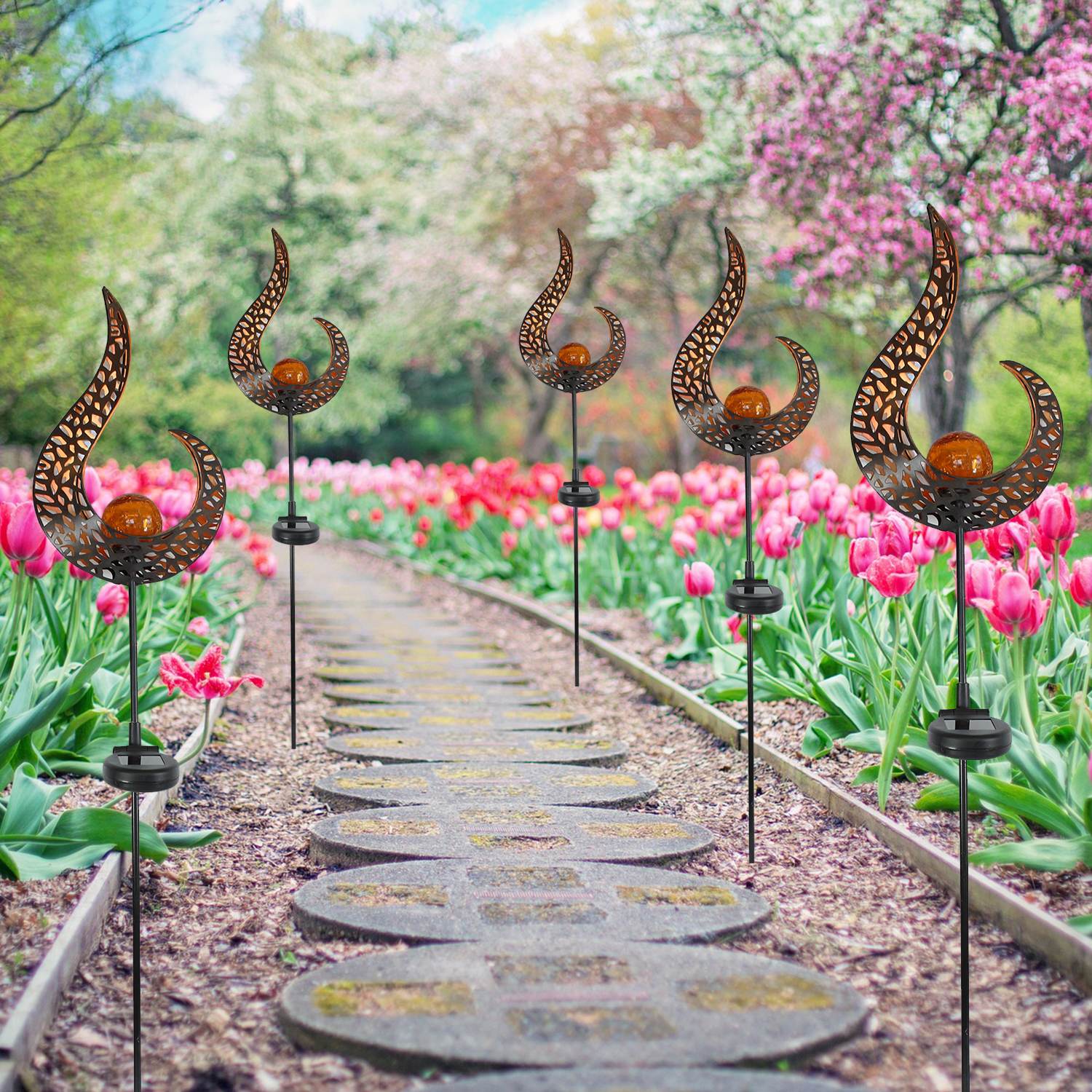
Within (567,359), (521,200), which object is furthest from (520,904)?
(521,200)

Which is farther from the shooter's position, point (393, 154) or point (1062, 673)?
point (393, 154)

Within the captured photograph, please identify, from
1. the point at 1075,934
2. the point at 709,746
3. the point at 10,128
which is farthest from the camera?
the point at 10,128

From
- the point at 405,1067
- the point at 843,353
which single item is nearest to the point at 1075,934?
the point at 405,1067

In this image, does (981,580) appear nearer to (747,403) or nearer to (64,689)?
(747,403)

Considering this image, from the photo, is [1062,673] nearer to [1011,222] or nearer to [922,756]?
[922,756]

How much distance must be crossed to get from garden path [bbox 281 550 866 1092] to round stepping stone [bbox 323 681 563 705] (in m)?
0.67

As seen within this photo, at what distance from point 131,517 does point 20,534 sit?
1.11 metres

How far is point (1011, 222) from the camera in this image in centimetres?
1148

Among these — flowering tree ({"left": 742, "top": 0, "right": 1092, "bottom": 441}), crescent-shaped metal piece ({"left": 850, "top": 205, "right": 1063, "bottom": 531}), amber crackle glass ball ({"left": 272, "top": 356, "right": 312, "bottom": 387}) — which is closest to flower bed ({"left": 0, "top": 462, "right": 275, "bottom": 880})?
amber crackle glass ball ({"left": 272, "top": 356, "right": 312, "bottom": 387})

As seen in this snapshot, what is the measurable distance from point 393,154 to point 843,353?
8.60m

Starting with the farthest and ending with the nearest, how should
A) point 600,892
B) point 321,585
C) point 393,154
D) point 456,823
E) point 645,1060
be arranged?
point 393,154 → point 321,585 → point 456,823 → point 600,892 → point 645,1060

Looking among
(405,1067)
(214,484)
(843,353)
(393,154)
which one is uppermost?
(393,154)

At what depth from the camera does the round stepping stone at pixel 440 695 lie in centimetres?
584

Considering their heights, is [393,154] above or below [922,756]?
above
